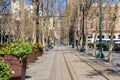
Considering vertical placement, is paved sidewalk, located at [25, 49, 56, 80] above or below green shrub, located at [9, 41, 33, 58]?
below

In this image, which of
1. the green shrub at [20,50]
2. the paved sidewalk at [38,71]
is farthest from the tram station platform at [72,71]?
the green shrub at [20,50]

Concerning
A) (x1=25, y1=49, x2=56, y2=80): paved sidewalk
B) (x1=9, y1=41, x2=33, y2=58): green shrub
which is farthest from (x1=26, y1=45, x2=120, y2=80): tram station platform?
(x1=9, y1=41, x2=33, y2=58): green shrub

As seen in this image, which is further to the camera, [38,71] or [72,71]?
[38,71]

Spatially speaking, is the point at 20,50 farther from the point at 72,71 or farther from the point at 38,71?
the point at 72,71

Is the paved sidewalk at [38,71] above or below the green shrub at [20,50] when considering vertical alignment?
below

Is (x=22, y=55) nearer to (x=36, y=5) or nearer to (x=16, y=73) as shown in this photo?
(x=16, y=73)

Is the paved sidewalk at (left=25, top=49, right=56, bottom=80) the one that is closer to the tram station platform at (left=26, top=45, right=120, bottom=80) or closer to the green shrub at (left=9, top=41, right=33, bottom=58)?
the tram station platform at (left=26, top=45, right=120, bottom=80)

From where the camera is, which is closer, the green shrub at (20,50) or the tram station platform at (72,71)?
the green shrub at (20,50)

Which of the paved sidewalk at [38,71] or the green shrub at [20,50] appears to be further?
the paved sidewalk at [38,71]

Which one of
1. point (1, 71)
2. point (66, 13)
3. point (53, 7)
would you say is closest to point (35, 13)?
point (53, 7)

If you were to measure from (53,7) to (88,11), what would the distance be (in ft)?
77.1

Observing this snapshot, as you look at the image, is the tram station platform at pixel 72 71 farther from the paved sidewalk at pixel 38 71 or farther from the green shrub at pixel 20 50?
the green shrub at pixel 20 50

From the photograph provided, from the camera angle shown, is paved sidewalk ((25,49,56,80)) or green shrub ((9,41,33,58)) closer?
green shrub ((9,41,33,58))

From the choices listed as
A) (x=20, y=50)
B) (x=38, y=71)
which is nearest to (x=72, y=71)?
(x=38, y=71)
